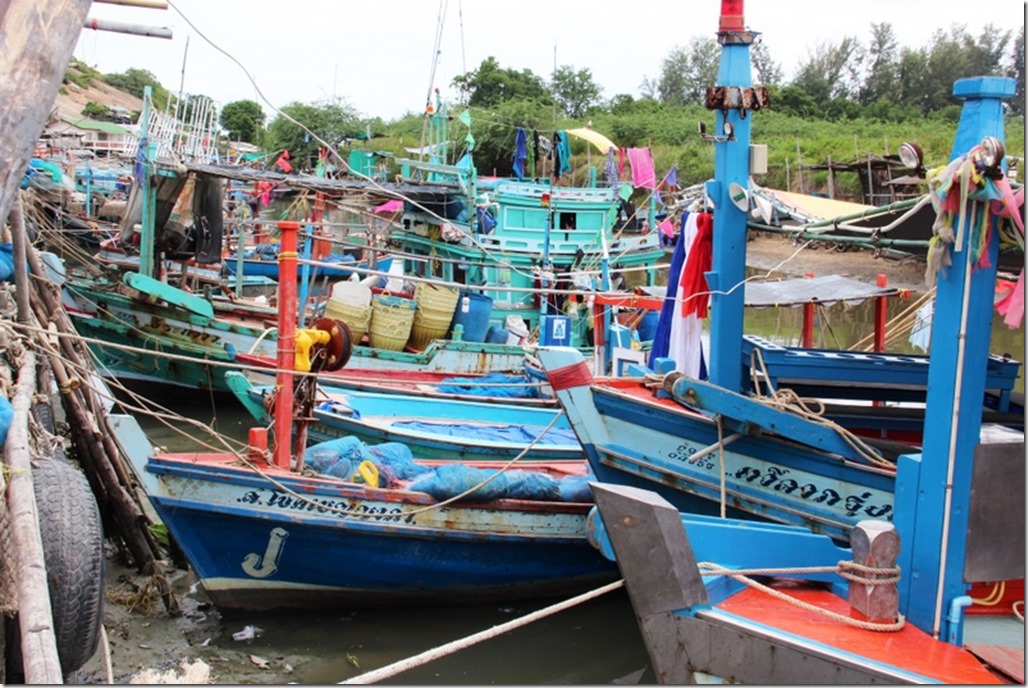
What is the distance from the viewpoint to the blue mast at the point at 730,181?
726 centimetres

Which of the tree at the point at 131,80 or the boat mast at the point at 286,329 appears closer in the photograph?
the boat mast at the point at 286,329

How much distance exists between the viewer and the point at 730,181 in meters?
7.29

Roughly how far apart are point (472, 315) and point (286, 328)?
25.5 ft

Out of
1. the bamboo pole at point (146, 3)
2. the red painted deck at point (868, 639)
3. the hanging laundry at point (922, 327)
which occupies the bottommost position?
the red painted deck at point (868, 639)

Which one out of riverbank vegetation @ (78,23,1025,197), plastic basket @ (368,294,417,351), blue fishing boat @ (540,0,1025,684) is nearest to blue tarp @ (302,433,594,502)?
blue fishing boat @ (540,0,1025,684)

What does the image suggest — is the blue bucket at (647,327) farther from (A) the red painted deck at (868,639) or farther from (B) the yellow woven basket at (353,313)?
(A) the red painted deck at (868,639)

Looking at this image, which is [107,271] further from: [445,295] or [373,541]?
[373,541]

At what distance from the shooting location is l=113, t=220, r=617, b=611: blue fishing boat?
7.54 m

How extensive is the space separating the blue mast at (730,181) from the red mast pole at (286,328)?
9.88 ft

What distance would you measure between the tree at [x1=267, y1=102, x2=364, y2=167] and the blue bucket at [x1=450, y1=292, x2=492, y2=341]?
2944 cm

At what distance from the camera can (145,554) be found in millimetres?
8188

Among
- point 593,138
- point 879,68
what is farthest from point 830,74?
point 593,138

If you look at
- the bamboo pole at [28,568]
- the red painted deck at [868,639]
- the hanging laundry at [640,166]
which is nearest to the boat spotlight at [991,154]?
the red painted deck at [868,639]

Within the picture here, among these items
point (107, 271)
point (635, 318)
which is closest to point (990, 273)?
point (635, 318)
